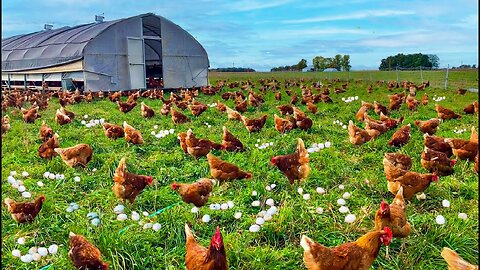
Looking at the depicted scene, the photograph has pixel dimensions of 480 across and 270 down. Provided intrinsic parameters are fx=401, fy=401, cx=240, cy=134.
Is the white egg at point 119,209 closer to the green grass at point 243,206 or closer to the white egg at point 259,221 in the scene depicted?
the green grass at point 243,206

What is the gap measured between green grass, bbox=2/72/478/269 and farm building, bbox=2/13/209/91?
36.4 feet

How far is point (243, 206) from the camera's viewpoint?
172 inches

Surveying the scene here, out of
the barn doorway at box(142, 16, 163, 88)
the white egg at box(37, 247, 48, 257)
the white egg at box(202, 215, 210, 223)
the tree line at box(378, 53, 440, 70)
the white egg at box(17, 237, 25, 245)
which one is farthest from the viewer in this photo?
the tree line at box(378, 53, 440, 70)

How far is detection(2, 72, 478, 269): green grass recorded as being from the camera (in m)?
3.33

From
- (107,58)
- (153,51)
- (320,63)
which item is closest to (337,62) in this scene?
(320,63)

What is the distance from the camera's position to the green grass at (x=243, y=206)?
10.9 feet

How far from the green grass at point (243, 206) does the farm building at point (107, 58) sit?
11097mm

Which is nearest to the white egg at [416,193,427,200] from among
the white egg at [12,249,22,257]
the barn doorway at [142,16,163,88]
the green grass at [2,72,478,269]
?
the green grass at [2,72,478,269]

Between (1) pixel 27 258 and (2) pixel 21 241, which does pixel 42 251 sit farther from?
(2) pixel 21 241

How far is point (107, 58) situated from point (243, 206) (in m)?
16.0

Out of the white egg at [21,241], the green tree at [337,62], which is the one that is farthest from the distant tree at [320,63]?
the white egg at [21,241]

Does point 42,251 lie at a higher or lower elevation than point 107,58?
lower

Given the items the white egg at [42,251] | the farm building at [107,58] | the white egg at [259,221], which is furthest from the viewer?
the farm building at [107,58]

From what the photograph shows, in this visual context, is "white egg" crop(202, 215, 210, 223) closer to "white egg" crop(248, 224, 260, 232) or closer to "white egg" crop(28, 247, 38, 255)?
"white egg" crop(248, 224, 260, 232)
